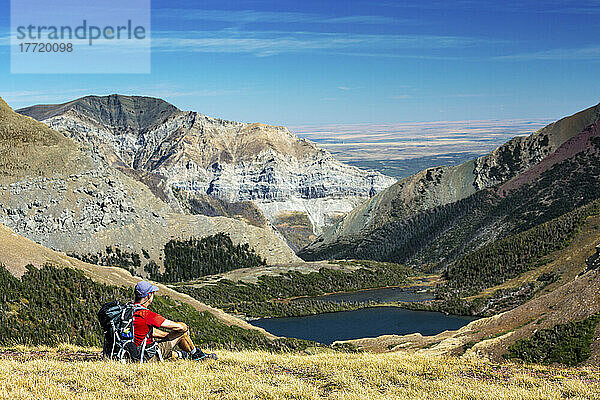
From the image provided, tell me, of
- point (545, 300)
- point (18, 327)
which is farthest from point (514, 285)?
point (18, 327)

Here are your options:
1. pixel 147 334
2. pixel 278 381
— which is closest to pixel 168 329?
pixel 147 334

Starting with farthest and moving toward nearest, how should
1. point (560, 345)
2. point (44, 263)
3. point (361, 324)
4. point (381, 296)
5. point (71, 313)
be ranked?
point (381, 296), point (361, 324), point (44, 263), point (71, 313), point (560, 345)

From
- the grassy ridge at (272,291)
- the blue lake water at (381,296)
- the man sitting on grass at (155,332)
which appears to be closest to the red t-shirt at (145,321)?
the man sitting on grass at (155,332)

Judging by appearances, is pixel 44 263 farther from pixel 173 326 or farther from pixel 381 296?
pixel 381 296

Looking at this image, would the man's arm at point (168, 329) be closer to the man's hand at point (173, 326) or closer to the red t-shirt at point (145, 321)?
the man's hand at point (173, 326)

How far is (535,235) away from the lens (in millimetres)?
150000

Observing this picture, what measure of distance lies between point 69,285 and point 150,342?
193 ft

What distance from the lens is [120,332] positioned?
61.7 ft

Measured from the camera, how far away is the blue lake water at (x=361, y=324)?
4567 inches

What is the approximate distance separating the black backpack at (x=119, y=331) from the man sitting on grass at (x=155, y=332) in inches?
6.8

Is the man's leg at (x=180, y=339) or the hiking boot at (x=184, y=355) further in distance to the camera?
the hiking boot at (x=184, y=355)

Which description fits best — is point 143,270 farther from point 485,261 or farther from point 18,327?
point 18,327

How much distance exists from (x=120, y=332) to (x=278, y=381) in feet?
19.6

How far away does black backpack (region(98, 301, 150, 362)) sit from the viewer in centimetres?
1831
